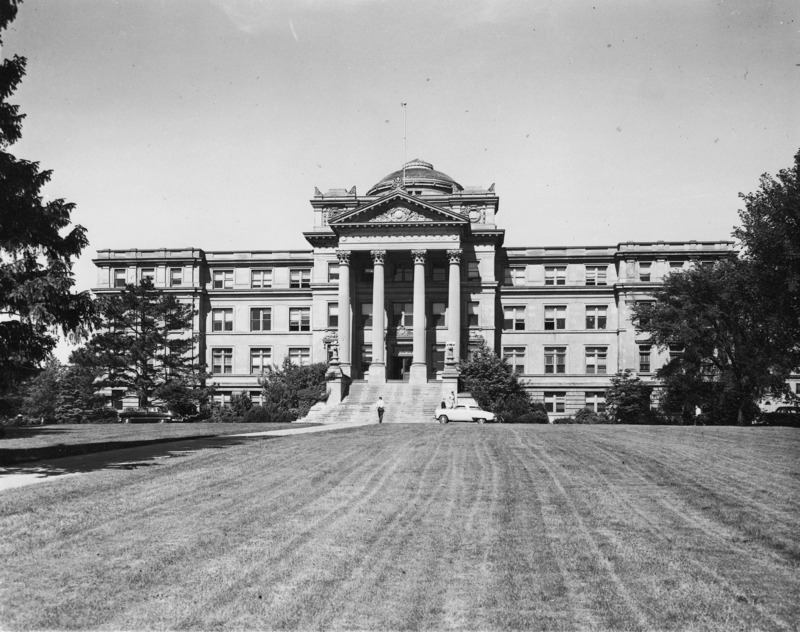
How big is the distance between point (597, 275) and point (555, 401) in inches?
504

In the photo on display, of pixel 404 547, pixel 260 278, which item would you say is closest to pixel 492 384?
pixel 260 278

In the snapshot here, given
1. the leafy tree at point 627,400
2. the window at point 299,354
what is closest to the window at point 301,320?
the window at point 299,354

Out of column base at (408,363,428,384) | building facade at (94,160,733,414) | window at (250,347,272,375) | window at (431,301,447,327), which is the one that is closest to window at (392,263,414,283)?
building facade at (94,160,733,414)

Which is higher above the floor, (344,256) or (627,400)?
(344,256)

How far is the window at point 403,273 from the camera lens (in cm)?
7262

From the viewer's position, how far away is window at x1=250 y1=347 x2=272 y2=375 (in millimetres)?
78312

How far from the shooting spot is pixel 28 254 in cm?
2133

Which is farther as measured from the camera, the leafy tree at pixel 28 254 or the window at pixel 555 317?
the window at pixel 555 317

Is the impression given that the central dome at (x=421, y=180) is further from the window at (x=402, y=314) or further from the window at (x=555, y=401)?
the window at (x=555, y=401)

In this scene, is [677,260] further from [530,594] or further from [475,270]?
[530,594]

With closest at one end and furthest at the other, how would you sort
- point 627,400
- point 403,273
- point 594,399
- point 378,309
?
point 627,400, point 378,309, point 403,273, point 594,399

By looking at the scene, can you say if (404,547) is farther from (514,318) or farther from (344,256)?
(514,318)

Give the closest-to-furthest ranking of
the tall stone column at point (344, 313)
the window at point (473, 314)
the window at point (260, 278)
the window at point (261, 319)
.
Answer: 1. the tall stone column at point (344, 313)
2. the window at point (473, 314)
3. the window at point (261, 319)
4. the window at point (260, 278)

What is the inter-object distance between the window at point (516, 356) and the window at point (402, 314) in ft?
34.2
